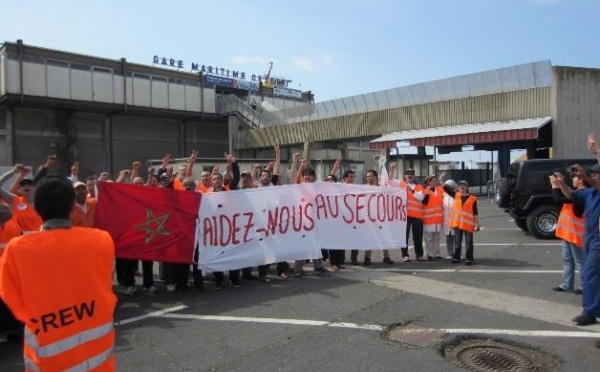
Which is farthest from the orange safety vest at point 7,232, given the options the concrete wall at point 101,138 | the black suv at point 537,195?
the concrete wall at point 101,138

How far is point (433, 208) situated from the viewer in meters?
10.3

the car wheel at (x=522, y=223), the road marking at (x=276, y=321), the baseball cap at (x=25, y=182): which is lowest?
the road marking at (x=276, y=321)

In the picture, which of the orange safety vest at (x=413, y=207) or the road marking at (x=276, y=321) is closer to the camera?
the road marking at (x=276, y=321)

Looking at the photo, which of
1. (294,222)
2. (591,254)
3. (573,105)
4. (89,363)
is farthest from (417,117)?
(89,363)

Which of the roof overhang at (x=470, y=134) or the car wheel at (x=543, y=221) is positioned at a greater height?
the roof overhang at (x=470, y=134)

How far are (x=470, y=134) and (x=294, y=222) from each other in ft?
57.7

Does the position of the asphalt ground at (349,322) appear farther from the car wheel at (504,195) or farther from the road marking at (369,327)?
the car wheel at (504,195)

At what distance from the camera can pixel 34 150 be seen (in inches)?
1455

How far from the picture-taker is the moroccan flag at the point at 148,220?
7.41m

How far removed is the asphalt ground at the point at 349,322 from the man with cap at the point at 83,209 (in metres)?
1.29

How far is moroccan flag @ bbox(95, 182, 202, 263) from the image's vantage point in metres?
7.41

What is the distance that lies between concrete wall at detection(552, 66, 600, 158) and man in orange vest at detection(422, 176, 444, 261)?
1510 centimetres

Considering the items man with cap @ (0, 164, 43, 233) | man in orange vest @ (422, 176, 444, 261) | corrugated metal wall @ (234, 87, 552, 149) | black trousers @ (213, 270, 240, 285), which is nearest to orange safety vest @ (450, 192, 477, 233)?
man in orange vest @ (422, 176, 444, 261)

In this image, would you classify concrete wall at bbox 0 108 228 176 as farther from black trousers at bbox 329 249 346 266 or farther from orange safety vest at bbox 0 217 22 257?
orange safety vest at bbox 0 217 22 257
